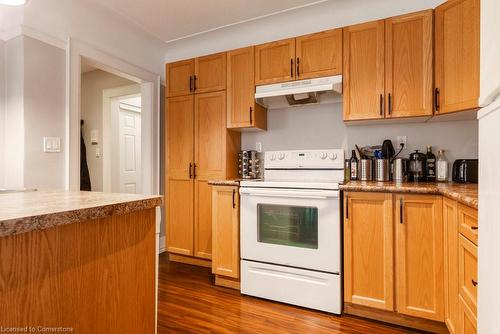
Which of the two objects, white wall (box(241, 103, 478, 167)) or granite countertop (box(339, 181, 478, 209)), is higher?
white wall (box(241, 103, 478, 167))

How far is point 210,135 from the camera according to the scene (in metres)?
2.82

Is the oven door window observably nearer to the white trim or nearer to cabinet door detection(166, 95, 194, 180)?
cabinet door detection(166, 95, 194, 180)

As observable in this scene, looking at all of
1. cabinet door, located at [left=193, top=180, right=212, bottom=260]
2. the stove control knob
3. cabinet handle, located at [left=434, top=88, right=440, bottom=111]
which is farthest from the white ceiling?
cabinet door, located at [left=193, top=180, right=212, bottom=260]

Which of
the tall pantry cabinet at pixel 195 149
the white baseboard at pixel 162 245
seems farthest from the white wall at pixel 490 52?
the white baseboard at pixel 162 245

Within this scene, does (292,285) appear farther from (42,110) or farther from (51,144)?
(42,110)

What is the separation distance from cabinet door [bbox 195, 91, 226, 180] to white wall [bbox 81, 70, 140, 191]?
175cm

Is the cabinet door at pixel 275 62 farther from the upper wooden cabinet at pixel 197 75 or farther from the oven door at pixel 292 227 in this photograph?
the oven door at pixel 292 227

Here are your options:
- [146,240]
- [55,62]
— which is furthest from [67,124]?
[146,240]

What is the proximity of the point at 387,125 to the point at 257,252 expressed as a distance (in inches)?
60.9

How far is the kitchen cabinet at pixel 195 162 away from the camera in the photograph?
9.13ft

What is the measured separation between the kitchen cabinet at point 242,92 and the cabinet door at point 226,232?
68cm

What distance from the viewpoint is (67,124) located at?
2.33 m

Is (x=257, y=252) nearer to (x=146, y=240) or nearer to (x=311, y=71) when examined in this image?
(x=146, y=240)

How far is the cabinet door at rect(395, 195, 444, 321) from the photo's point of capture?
171 cm
